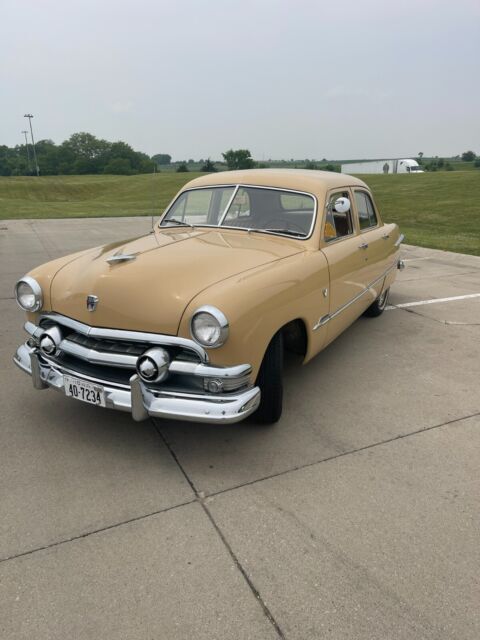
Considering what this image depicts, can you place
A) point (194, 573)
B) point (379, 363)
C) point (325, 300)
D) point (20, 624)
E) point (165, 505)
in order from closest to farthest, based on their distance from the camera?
point (20, 624)
point (194, 573)
point (165, 505)
point (325, 300)
point (379, 363)

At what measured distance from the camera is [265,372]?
294cm

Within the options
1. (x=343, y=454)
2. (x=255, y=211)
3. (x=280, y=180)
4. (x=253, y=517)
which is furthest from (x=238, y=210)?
(x=253, y=517)

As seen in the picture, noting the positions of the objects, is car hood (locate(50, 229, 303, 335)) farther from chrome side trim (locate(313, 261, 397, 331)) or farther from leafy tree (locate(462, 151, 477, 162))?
leafy tree (locate(462, 151, 477, 162))

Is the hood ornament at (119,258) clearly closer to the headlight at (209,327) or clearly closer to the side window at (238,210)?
the headlight at (209,327)

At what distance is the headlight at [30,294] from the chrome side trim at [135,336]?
0.26 meters

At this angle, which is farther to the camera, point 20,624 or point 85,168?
point 85,168

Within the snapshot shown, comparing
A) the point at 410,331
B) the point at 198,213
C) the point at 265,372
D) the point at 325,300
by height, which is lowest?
the point at 410,331

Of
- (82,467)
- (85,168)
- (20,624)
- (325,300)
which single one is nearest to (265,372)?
(325,300)

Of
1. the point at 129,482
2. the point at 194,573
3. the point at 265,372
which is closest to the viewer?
the point at 194,573

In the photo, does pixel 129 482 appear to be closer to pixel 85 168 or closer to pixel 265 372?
pixel 265 372

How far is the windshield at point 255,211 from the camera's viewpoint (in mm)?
3859

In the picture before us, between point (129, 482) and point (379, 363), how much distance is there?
2.52 metres

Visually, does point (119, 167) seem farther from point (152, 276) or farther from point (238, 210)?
point (152, 276)

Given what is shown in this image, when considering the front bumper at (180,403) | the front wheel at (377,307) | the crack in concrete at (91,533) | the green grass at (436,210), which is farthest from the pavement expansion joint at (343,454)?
the green grass at (436,210)
